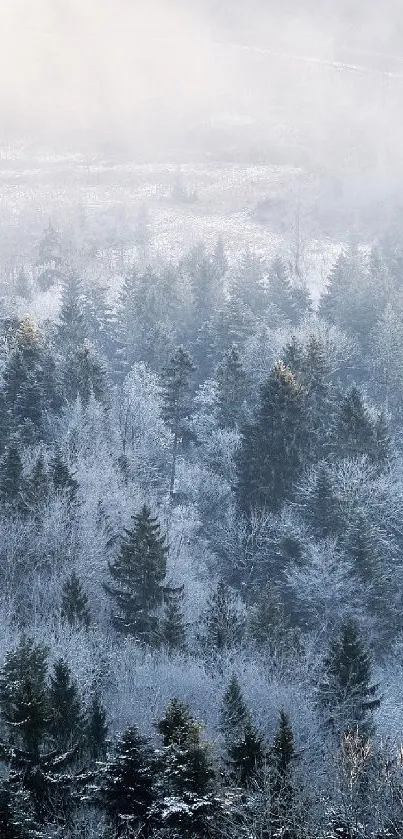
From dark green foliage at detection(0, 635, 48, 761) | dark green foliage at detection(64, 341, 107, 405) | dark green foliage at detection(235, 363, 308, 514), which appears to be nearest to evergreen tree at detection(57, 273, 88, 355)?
dark green foliage at detection(64, 341, 107, 405)

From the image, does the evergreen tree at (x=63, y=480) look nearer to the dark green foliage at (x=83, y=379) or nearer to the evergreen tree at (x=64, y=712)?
the dark green foliage at (x=83, y=379)

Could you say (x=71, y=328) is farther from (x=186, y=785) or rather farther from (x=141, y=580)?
(x=186, y=785)

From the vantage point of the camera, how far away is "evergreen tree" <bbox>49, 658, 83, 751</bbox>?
30969 mm

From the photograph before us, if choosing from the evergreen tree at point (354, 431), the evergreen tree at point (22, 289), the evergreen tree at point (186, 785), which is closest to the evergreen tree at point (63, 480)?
the evergreen tree at point (354, 431)

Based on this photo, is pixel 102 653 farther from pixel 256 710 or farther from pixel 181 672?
pixel 256 710

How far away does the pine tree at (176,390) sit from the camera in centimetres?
6338

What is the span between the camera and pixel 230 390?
68125 millimetres

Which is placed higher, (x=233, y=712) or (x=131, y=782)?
(x=233, y=712)

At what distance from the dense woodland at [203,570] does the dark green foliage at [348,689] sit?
0.12 meters

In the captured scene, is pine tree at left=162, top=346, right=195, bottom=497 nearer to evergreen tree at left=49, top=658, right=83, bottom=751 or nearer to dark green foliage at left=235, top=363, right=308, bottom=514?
dark green foliage at left=235, top=363, right=308, bottom=514

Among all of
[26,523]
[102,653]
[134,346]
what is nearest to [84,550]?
[26,523]

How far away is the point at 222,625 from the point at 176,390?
24.7m

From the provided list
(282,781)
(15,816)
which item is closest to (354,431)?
(282,781)

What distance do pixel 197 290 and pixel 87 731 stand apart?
69.4 m
